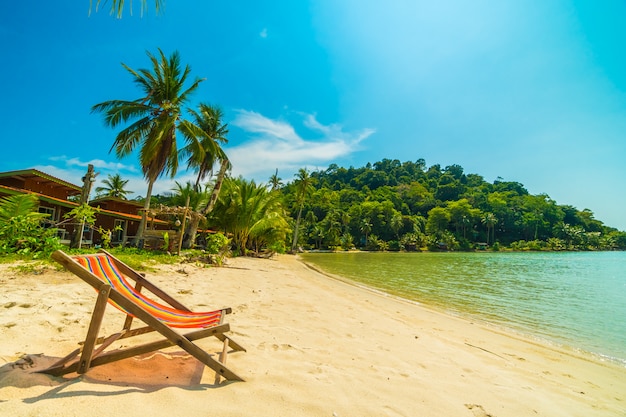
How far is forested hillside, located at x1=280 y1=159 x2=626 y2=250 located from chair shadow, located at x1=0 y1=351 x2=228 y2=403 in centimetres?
4762

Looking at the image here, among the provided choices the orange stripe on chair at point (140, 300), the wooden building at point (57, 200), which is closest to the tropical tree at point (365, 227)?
the wooden building at point (57, 200)

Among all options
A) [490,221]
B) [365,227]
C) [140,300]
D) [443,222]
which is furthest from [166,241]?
[490,221]

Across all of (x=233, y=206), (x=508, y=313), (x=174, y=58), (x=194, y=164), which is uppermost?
(x=174, y=58)

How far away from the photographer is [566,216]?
93.6m

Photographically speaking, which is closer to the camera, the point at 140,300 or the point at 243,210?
the point at 140,300

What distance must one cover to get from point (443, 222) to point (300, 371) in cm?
8731

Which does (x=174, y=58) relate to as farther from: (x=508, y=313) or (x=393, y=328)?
(x=508, y=313)

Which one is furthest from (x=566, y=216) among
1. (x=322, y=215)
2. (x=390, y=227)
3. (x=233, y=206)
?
(x=233, y=206)

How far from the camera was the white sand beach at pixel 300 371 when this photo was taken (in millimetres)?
2000

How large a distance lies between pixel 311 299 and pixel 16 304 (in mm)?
4776

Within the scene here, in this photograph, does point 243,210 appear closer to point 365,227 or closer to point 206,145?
point 206,145

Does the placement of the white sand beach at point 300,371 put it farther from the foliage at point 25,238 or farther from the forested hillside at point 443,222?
the forested hillside at point 443,222

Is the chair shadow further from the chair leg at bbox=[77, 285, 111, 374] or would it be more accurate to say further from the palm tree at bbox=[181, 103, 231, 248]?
the palm tree at bbox=[181, 103, 231, 248]

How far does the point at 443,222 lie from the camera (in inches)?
3238
